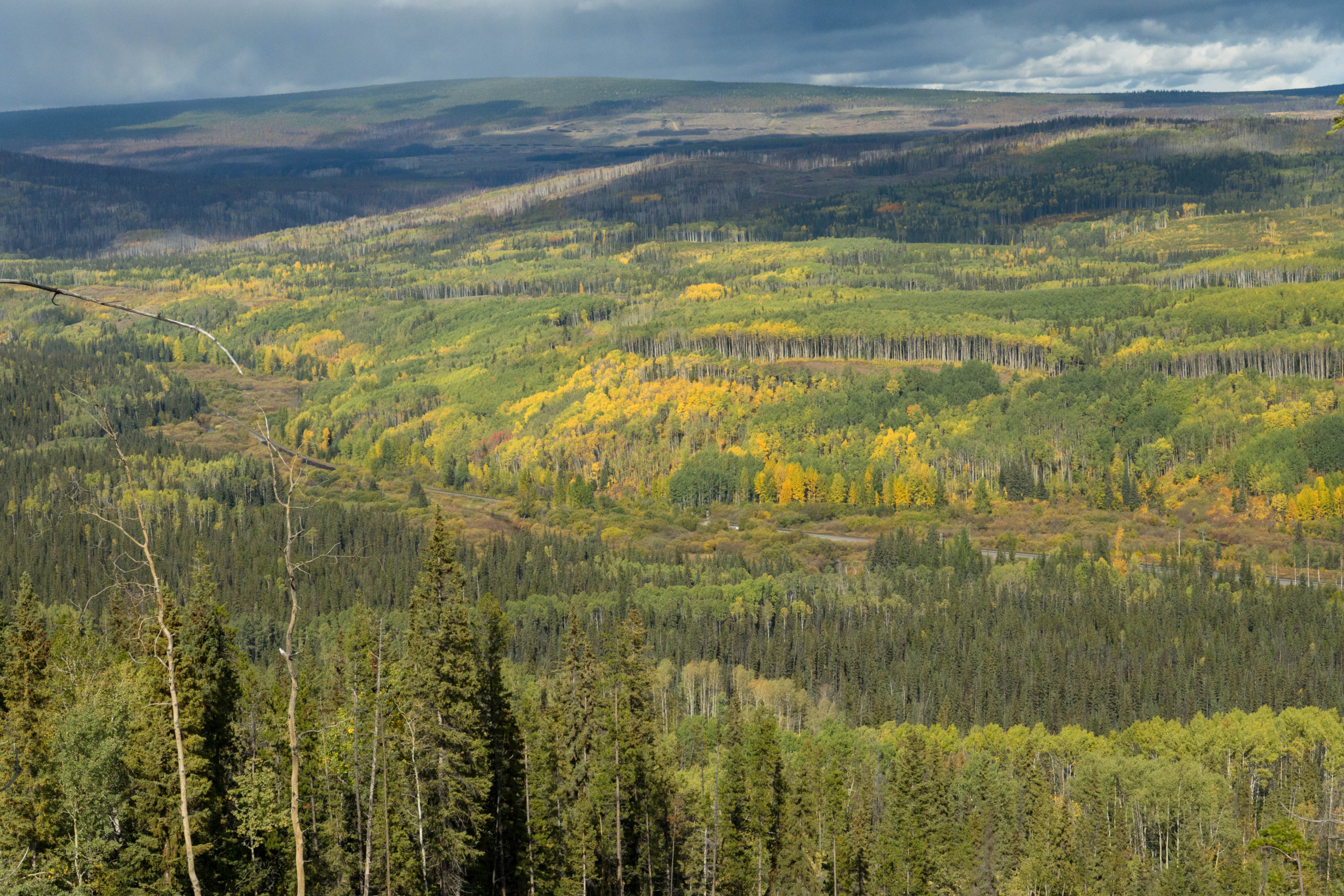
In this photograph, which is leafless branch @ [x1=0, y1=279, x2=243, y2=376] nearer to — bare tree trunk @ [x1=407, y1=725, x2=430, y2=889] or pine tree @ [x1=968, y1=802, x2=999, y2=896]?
bare tree trunk @ [x1=407, y1=725, x2=430, y2=889]

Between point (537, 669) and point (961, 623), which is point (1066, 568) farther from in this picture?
point (537, 669)

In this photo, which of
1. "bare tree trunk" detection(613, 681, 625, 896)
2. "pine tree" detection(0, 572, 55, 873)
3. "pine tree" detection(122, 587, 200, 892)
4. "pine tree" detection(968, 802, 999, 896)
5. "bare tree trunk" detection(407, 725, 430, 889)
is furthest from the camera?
"pine tree" detection(968, 802, 999, 896)

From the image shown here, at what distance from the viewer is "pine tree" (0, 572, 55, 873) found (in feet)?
137

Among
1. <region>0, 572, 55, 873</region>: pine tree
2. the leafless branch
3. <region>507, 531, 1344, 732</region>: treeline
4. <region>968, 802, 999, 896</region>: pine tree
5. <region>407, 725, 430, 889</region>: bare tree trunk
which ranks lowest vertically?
<region>507, 531, 1344, 732</region>: treeline

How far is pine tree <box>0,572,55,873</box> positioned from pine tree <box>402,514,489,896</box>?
1288cm

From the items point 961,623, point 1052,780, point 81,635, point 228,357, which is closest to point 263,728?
point 81,635

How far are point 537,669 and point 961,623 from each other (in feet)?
168

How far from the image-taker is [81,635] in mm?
83562

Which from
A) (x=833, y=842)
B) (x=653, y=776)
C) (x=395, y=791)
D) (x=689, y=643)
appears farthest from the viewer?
(x=689, y=643)

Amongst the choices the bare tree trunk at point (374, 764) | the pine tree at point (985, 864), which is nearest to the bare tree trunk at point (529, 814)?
the bare tree trunk at point (374, 764)

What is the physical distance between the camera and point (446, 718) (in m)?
49.7

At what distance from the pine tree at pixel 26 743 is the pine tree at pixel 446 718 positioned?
1288cm

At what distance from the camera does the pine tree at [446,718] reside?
161 feet

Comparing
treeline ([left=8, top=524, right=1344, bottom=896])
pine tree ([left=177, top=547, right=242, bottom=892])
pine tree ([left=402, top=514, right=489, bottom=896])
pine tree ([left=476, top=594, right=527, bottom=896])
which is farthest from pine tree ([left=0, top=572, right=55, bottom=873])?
pine tree ([left=476, top=594, right=527, bottom=896])
